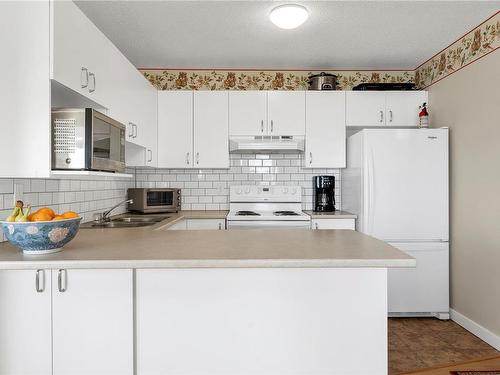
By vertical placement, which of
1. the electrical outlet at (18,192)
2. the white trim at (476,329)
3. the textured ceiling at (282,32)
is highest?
the textured ceiling at (282,32)

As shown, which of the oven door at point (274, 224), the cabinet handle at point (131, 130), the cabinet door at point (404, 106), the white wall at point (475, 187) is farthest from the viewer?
the cabinet door at point (404, 106)

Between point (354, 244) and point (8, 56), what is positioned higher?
point (8, 56)

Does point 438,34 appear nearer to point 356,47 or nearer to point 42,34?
point 356,47

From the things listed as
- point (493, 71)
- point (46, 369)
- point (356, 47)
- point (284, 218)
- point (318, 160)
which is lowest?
point (46, 369)

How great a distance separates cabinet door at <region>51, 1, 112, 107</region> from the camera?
1.72m

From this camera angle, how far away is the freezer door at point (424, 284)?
10.5ft

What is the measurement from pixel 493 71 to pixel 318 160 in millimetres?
1637

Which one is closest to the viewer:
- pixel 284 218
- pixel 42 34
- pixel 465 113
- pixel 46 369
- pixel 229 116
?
pixel 46 369

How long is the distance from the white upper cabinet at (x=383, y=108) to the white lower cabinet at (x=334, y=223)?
1.03m

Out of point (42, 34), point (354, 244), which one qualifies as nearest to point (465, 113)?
point (354, 244)

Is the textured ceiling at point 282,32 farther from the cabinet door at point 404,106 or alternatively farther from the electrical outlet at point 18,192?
the electrical outlet at point 18,192

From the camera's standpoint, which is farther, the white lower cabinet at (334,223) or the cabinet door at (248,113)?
the cabinet door at (248,113)

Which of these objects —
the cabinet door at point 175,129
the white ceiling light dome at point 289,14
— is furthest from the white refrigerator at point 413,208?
the cabinet door at point 175,129

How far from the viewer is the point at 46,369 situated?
1.46 meters
